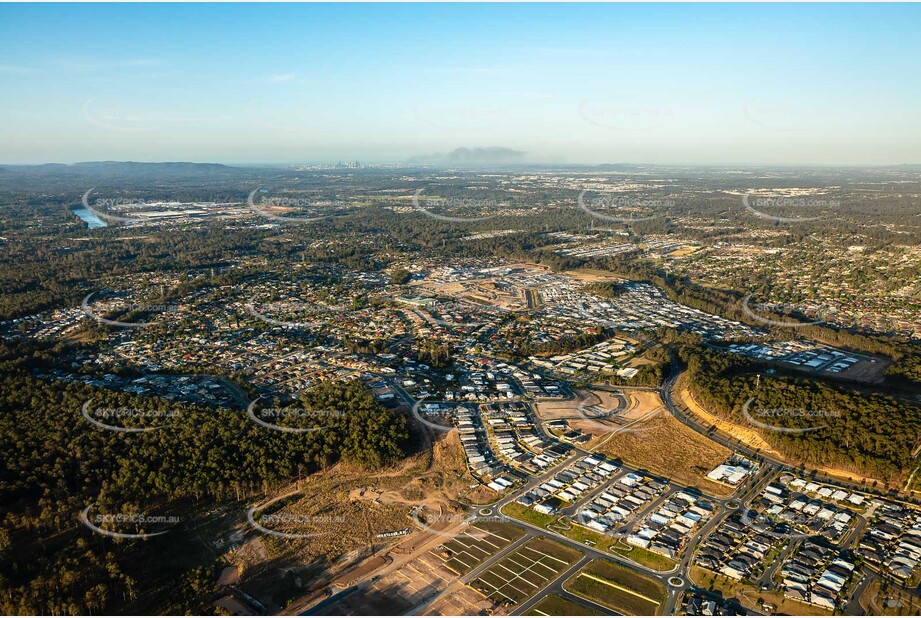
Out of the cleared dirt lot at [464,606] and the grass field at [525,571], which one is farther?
the grass field at [525,571]

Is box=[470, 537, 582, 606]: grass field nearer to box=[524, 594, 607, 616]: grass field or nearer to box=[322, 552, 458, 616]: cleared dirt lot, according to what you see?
box=[524, 594, 607, 616]: grass field

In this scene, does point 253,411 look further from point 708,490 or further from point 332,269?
point 332,269

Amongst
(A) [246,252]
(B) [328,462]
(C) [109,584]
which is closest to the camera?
(C) [109,584]

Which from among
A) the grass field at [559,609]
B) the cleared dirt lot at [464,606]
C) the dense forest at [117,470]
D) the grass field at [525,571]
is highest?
the dense forest at [117,470]

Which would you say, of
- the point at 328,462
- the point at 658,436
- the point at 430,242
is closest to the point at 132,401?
the point at 328,462

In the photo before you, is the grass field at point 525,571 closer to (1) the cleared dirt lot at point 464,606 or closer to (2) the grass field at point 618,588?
(1) the cleared dirt lot at point 464,606

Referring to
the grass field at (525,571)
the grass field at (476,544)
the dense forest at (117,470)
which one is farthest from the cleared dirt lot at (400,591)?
the dense forest at (117,470)
